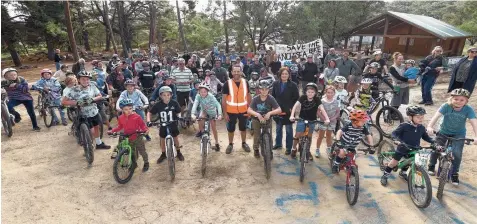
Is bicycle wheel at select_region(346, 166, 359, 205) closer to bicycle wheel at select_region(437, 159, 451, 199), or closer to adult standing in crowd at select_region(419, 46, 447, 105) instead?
bicycle wheel at select_region(437, 159, 451, 199)

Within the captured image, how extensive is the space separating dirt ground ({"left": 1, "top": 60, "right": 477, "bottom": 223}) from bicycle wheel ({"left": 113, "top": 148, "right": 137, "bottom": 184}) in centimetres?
16

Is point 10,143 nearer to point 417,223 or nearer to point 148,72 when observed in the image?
point 148,72

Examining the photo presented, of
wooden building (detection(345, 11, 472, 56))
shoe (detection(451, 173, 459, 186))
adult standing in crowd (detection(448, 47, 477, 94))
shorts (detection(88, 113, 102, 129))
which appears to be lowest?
shoe (detection(451, 173, 459, 186))

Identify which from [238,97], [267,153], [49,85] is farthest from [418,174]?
[49,85]

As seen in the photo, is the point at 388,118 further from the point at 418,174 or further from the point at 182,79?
the point at 182,79

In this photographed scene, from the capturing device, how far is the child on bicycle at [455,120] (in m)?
5.08

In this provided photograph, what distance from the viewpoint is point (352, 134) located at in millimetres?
5316

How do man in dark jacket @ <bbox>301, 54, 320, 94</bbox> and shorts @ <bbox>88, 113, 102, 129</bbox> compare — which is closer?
shorts @ <bbox>88, 113, 102, 129</bbox>

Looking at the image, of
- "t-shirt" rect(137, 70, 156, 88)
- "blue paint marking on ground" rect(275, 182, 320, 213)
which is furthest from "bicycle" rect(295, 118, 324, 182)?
"t-shirt" rect(137, 70, 156, 88)

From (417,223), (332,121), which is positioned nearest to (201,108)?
(332,121)

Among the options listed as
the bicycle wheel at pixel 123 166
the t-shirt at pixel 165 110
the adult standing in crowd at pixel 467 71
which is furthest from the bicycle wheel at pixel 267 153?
the adult standing in crowd at pixel 467 71

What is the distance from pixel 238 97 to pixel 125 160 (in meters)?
2.92

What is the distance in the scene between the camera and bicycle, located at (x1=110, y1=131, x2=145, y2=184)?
5947 mm

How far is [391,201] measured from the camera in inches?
207
